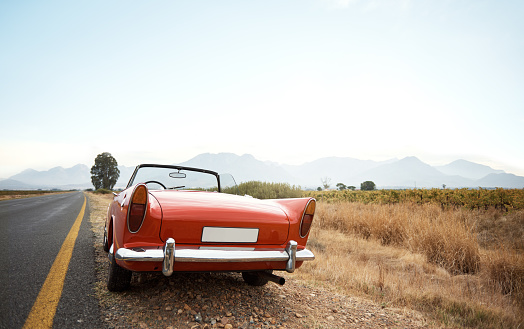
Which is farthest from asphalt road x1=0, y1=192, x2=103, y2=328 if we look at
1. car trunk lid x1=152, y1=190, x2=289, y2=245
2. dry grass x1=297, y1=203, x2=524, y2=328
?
dry grass x1=297, y1=203, x2=524, y2=328

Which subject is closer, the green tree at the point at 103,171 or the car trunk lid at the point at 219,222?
the car trunk lid at the point at 219,222

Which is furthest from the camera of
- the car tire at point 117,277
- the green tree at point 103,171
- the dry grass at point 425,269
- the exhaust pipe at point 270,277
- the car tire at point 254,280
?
the green tree at point 103,171

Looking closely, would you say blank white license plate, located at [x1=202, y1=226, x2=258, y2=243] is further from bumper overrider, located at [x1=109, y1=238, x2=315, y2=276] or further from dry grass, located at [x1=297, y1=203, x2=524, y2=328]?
dry grass, located at [x1=297, y1=203, x2=524, y2=328]

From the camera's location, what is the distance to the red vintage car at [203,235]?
6.61 ft

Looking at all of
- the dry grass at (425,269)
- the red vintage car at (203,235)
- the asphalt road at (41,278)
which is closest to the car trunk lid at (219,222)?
the red vintage car at (203,235)

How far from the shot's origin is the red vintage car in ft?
6.61

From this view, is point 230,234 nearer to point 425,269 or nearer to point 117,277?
point 117,277

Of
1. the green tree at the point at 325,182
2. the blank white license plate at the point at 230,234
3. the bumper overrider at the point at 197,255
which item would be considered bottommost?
the bumper overrider at the point at 197,255

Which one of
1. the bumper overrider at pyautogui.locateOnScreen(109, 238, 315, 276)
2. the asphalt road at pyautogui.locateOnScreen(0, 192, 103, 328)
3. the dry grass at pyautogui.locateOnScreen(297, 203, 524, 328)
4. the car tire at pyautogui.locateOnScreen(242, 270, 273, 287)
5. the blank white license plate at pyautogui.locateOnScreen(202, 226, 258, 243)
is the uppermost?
the blank white license plate at pyautogui.locateOnScreen(202, 226, 258, 243)

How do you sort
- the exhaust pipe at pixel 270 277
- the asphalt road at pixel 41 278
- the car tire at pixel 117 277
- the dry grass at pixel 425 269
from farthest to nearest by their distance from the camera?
the dry grass at pixel 425 269 → the car tire at pixel 117 277 → the exhaust pipe at pixel 270 277 → the asphalt road at pixel 41 278

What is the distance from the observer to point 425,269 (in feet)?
16.7

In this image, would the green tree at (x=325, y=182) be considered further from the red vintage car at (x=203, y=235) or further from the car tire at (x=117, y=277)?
the car tire at (x=117, y=277)

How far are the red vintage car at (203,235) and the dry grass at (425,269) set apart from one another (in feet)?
5.17

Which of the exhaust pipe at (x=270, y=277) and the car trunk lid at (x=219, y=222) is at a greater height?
the car trunk lid at (x=219, y=222)
